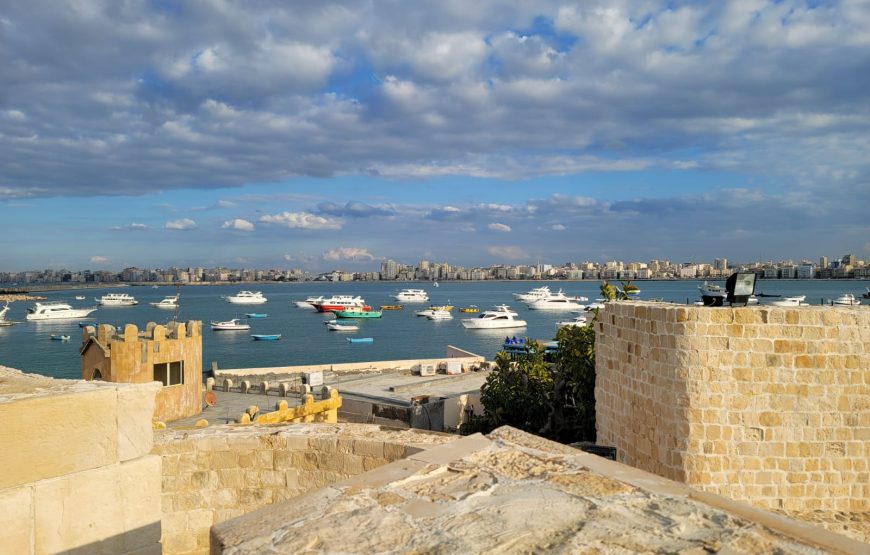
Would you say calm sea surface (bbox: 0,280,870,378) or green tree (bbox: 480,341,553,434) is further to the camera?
calm sea surface (bbox: 0,280,870,378)

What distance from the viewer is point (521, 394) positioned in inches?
642

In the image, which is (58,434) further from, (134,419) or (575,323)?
(575,323)

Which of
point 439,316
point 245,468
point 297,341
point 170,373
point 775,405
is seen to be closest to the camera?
point 245,468

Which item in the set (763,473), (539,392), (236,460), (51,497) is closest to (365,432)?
(236,460)

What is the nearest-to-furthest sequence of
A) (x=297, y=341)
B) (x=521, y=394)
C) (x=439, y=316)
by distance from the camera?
1. (x=521, y=394)
2. (x=297, y=341)
3. (x=439, y=316)

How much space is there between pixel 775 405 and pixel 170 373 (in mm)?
15578

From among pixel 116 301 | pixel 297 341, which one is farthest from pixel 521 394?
pixel 116 301

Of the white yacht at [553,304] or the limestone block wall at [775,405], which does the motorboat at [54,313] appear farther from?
the limestone block wall at [775,405]

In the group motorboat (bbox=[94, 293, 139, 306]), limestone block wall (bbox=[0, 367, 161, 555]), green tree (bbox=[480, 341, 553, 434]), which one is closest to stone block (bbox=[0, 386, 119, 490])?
limestone block wall (bbox=[0, 367, 161, 555])

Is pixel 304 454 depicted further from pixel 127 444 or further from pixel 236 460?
pixel 127 444

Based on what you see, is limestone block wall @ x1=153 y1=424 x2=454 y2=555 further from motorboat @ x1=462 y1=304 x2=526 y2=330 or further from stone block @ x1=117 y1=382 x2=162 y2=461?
motorboat @ x1=462 y1=304 x2=526 y2=330

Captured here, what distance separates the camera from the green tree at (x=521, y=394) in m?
16.1

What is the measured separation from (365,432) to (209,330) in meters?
82.7

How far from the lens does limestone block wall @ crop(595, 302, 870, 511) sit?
707 cm
